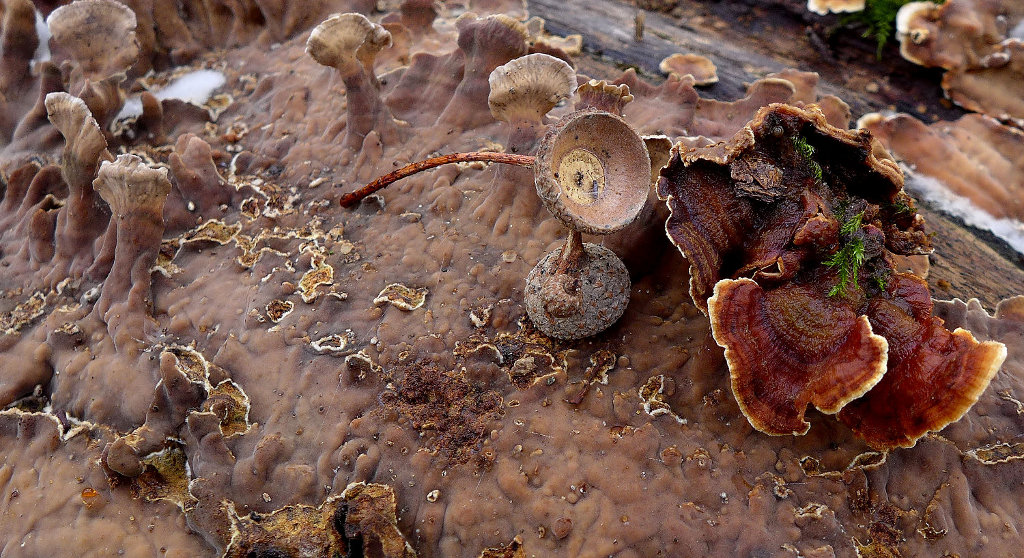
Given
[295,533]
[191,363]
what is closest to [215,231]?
[191,363]

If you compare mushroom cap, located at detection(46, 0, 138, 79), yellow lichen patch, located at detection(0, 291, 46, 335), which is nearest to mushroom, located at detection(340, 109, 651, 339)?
yellow lichen patch, located at detection(0, 291, 46, 335)

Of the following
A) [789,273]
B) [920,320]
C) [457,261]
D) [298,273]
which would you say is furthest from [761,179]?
[298,273]

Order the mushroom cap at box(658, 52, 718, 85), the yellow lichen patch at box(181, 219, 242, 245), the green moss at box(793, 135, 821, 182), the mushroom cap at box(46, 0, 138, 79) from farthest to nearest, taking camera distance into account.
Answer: the mushroom cap at box(658, 52, 718, 85), the mushroom cap at box(46, 0, 138, 79), the yellow lichen patch at box(181, 219, 242, 245), the green moss at box(793, 135, 821, 182)

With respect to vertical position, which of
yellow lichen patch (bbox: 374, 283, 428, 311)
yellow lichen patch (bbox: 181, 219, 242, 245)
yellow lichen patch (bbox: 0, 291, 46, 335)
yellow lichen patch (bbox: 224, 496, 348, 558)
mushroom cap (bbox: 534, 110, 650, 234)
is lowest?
yellow lichen patch (bbox: 0, 291, 46, 335)

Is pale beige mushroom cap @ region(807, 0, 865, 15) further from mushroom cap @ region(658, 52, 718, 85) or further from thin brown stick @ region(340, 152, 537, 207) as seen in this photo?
thin brown stick @ region(340, 152, 537, 207)

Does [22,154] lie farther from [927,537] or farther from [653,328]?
[927,537]

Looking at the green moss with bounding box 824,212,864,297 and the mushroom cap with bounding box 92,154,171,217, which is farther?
the mushroom cap with bounding box 92,154,171,217
